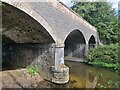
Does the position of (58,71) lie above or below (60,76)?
above

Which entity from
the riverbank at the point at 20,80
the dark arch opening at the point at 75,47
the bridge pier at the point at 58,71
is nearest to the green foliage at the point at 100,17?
the dark arch opening at the point at 75,47

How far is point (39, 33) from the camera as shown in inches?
385

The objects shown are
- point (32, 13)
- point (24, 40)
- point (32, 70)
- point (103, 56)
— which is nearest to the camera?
point (32, 13)

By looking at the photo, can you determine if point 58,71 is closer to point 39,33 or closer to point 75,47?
point 39,33

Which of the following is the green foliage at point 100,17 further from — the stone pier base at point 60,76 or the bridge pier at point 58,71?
the stone pier base at point 60,76

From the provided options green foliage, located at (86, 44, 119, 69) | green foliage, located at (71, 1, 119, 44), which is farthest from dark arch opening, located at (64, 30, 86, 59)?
green foliage, located at (71, 1, 119, 44)

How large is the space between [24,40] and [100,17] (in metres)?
16.8

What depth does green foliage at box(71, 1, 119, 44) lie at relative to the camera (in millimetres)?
24812

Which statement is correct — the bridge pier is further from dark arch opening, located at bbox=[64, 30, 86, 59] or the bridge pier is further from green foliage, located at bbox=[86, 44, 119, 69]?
dark arch opening, located at bbox=[64, 30, 86, 59]

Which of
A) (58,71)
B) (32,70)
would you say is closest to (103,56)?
(32,70)

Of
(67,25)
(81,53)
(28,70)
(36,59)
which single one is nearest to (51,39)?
(36,59)

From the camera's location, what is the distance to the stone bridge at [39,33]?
8.08 m

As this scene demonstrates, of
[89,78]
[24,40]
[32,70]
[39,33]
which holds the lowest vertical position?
[89,78]

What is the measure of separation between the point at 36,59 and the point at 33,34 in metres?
1.59
